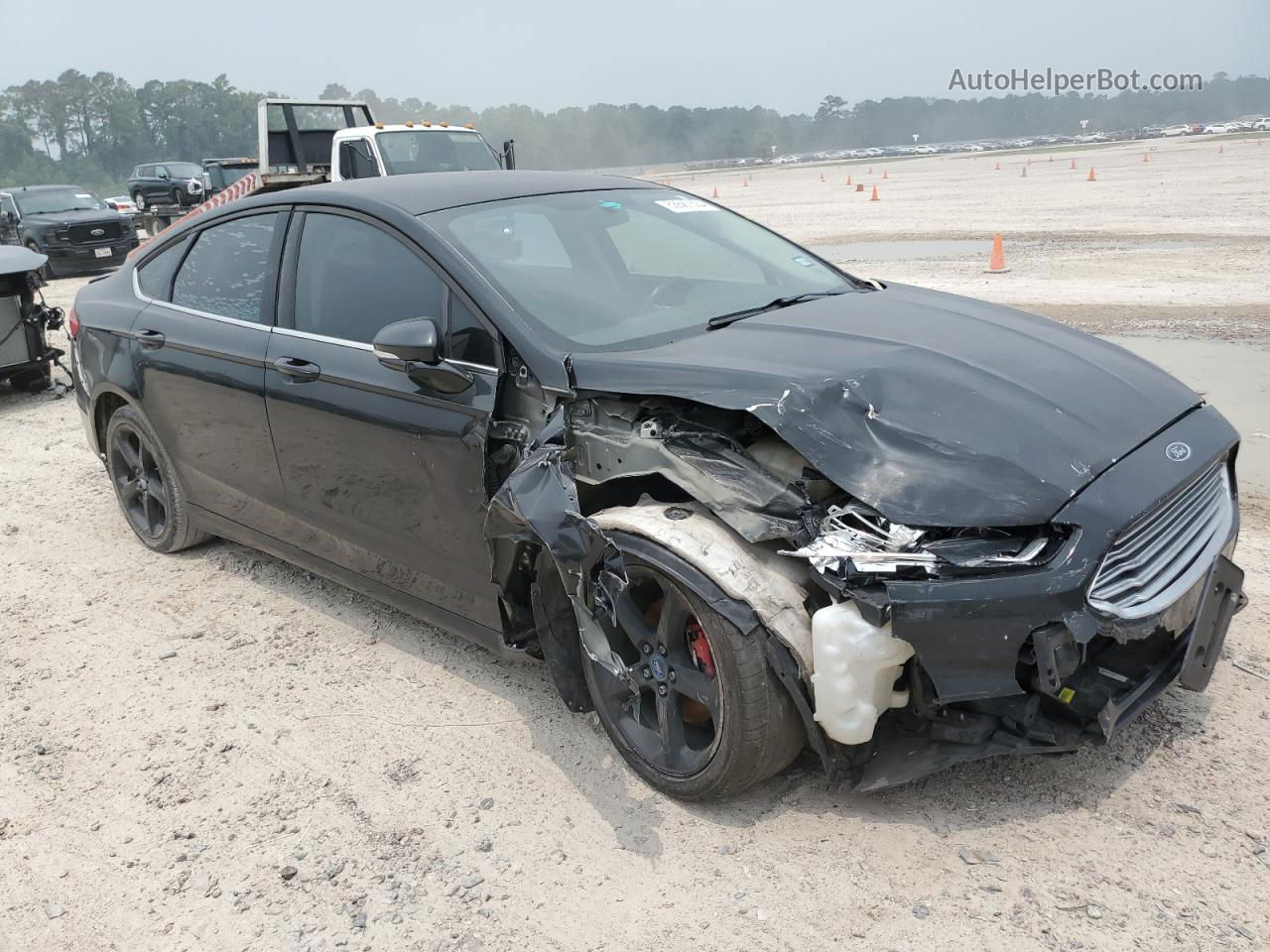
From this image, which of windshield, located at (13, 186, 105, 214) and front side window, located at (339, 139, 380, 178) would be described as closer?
front side window, located at (339, 139, 380, 178)

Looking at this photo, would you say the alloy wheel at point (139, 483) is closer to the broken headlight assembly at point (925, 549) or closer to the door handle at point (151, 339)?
the door handle at point (151, 339)

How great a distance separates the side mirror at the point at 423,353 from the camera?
3308mm

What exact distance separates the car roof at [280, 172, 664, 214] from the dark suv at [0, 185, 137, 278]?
18618 mm

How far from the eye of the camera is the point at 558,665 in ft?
10.9

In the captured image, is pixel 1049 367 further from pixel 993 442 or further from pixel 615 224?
pixel 615 224

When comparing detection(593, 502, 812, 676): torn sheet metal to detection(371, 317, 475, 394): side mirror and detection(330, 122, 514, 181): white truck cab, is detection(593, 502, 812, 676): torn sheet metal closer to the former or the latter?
detection(371, 317, 475, 394): side mirror

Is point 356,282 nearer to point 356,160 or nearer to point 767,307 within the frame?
point 767,307

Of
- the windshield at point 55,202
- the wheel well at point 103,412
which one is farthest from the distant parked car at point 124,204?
the wheel well at point 103,412

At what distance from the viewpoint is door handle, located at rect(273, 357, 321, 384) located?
392 cm

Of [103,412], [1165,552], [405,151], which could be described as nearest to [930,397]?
[1165,552]

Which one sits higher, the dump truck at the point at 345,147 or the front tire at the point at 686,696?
the dump truck at the point at 345,147

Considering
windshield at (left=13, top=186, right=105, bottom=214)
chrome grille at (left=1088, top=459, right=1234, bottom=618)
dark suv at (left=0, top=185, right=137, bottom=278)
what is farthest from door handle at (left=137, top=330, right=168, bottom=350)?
windshield at (left=13, top=186, right=105, bottom=214)

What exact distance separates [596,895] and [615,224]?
2405 mm

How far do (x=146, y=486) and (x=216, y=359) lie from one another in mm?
1233
